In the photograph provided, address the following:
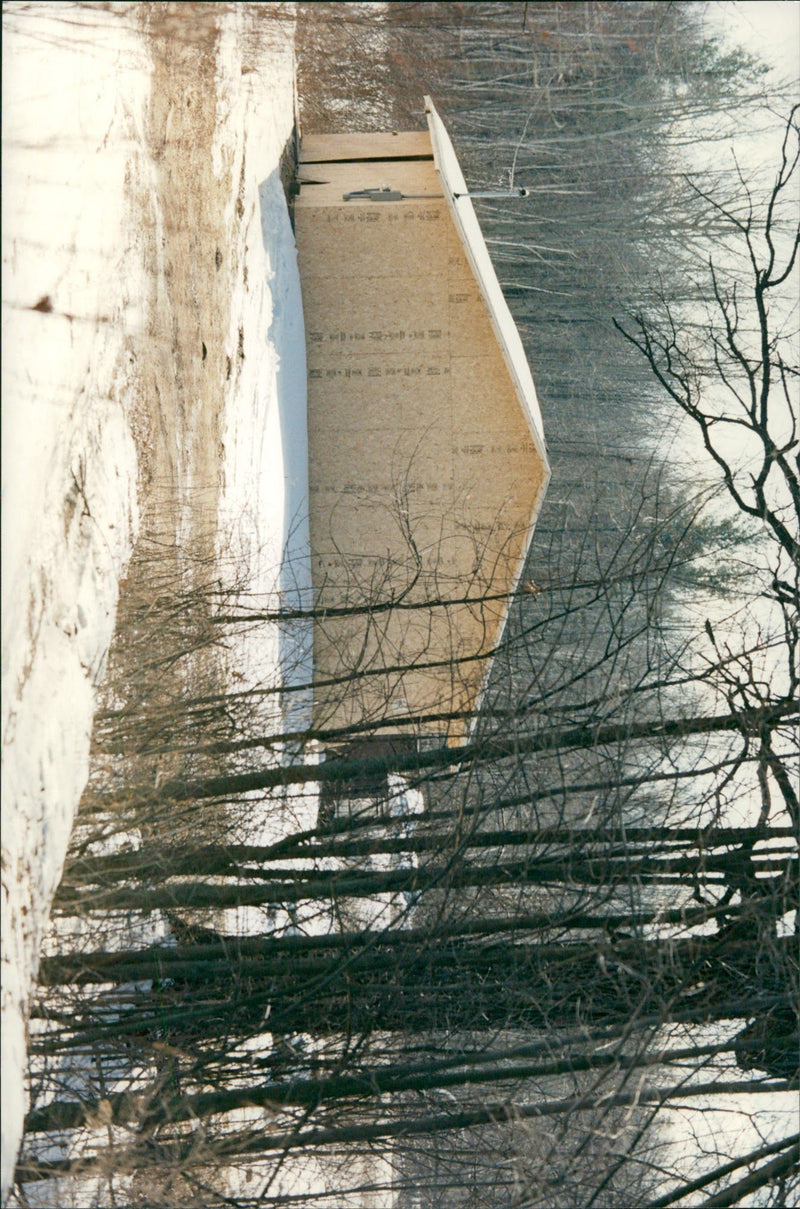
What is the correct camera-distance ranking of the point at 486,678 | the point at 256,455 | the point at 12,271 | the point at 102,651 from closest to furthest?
the point at 12,271 → the point at 102,651 → the point at 486,678 → the point at 256,455

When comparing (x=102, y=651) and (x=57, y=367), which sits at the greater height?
(x=57, y=367)

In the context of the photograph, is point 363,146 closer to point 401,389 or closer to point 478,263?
point 478,263

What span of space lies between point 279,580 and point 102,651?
1750mm

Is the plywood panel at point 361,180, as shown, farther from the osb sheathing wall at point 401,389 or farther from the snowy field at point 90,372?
the snowy field at point 90,372

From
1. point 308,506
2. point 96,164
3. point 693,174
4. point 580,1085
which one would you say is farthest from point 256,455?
point 693,174

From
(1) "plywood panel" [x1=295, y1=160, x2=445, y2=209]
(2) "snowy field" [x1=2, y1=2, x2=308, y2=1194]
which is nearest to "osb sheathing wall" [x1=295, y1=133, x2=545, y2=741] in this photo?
(1) "plywood panel" [x1=295, y1=160, x2=445, y2=209]

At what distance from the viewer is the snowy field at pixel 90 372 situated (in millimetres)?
4207

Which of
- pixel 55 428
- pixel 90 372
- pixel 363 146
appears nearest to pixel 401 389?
pixel 363 146

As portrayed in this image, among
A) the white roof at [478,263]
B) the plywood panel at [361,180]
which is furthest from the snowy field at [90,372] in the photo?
the white roof at [478,263]

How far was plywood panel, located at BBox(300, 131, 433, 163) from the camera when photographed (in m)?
7.55

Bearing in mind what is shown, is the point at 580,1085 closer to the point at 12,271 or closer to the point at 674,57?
the point at 12,271

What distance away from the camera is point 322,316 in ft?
25.0

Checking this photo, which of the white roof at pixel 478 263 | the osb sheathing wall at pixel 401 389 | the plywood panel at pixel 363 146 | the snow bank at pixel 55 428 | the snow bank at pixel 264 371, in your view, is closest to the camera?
the snow bank at pixel 55 428

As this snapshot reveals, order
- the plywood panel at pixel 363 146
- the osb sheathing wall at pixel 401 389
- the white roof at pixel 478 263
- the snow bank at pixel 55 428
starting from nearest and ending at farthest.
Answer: the snow bank at pixel 55 428, the white roof at pixel 478 263, the osb sheathing wall at pixel 401 389, the plywood panel at pixel 363 146
